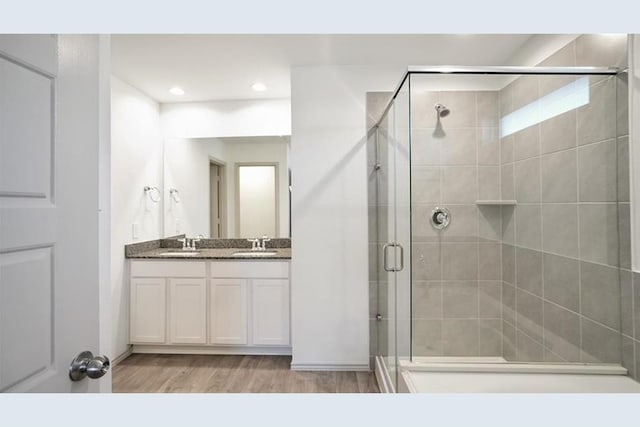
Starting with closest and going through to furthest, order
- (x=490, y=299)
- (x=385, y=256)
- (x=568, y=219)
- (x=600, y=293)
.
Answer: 1. (x=600, y=293)
2. (x=568, y=219)
3. (x=490, y=299)
4. (x=385, y=256)

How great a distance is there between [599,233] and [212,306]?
286cm

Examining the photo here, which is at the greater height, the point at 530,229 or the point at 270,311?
the point at 530,229

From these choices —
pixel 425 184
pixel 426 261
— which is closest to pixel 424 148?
pixel 425 184

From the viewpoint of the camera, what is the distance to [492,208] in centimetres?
203

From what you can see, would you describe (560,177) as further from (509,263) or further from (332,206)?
(332,206)

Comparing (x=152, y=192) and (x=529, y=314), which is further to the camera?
(x=152, y=192)

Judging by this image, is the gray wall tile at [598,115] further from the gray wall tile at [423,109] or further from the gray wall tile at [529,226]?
the gray wall tile at [423,109]

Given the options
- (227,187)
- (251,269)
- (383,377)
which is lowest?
(383,377)

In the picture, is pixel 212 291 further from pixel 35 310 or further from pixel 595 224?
pixel 595 224

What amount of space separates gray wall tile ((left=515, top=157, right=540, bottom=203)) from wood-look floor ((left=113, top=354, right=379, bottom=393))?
1660 mm

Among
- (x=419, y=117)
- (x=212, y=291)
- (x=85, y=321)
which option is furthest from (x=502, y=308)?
(x=212, y=291)

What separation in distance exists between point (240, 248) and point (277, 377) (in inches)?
53.2

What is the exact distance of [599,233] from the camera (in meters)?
1.76

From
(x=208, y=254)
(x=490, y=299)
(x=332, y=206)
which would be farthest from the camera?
(x=208, y=254)
